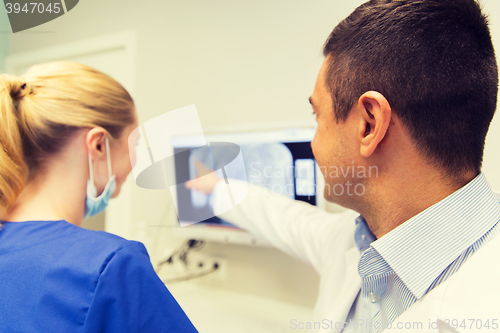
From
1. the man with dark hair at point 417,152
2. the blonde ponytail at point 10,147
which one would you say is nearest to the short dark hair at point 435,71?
the man with dark hair at point 417,152

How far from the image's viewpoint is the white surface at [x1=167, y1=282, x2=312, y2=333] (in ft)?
3.11

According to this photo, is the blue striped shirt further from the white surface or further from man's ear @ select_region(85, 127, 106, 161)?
man's ear @ select_region(85, 127, 106, 161)

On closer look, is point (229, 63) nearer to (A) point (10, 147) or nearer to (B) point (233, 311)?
(A) point (10, 147)

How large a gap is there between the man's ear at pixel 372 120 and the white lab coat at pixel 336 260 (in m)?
0.26

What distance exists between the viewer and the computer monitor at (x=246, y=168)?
0.90 m

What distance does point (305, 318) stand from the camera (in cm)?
99

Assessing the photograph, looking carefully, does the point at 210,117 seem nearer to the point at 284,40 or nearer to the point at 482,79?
the point at 284,40

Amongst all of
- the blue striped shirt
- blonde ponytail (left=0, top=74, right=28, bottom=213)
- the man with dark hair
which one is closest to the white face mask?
blonde ponytail (left=0, top=74, right=28, bottom=213)

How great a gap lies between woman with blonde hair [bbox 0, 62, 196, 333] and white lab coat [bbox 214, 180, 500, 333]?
1.26 ft

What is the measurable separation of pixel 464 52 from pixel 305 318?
90cm

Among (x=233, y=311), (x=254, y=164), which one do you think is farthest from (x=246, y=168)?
(x=233, y=311)

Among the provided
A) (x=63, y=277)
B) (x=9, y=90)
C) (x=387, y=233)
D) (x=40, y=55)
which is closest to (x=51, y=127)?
(x=9, y=90)

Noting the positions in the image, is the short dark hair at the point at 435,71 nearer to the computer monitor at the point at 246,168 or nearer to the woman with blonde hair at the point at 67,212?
the computer monitor at the point at 246,168

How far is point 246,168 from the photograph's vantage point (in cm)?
100
